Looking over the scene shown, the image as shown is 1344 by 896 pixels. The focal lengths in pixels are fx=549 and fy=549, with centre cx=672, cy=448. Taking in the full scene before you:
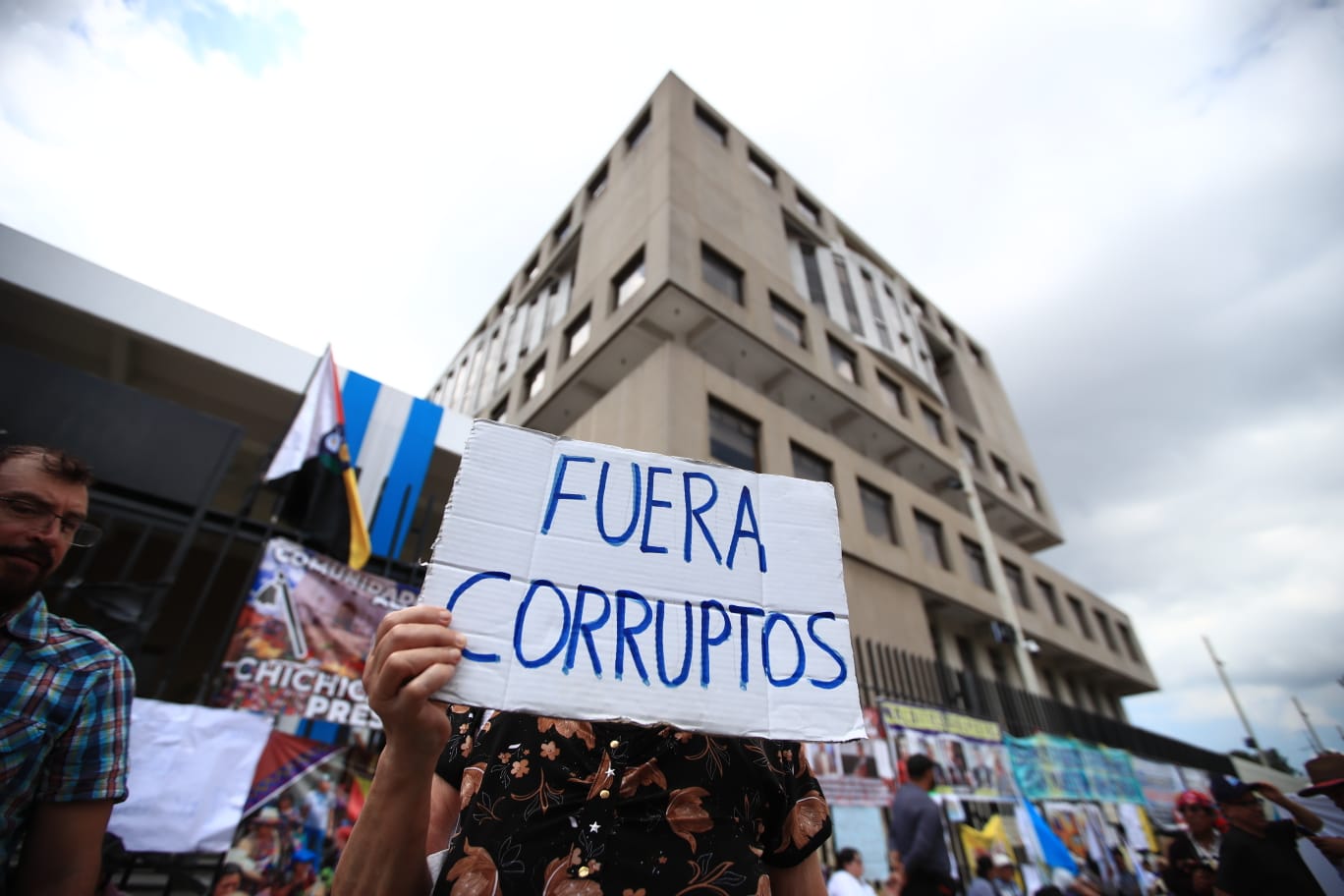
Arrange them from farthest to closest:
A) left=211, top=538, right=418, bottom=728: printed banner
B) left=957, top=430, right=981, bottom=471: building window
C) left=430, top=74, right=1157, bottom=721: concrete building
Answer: left=957, top=430, right=981, bottom=471: building window < left=430, top=74, right=1157, bottom=721: concrete building < left=211, top=538, right=418, bottom=728: printed banner

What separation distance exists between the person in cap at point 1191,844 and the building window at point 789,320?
39.8 ft

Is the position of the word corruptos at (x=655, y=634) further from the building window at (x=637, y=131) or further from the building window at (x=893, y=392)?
the building window at (x=637, y=131)

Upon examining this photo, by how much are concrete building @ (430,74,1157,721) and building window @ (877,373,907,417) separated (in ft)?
0.26

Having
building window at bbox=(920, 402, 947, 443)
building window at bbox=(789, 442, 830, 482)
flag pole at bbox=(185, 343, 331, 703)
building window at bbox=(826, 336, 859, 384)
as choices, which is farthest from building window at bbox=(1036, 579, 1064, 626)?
flag pole at bbox=(185, 343, 331, 703)

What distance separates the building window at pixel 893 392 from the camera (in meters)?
19.2

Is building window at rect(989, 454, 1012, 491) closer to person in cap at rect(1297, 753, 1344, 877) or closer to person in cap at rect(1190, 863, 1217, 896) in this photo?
person in cap at rect(1190, 863, 1217, 896)

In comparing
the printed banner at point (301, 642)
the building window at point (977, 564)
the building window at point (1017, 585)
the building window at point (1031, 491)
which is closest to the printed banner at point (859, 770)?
the printed banner at point (301, 642)

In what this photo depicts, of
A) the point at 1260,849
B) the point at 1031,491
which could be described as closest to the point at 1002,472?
the point at 1031,491

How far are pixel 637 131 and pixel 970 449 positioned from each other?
1891cm

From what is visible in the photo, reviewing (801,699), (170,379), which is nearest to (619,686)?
(801,699)

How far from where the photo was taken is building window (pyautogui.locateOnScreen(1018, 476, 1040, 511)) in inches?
1054

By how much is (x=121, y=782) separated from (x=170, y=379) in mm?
A: 10980

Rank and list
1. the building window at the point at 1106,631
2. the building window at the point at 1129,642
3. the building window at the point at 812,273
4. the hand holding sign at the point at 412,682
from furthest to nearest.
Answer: the building window at the point at 1129,642, the building window at the point at 1106,631, the building window at the point at 812,273, the hand holding sign at the point at 412,682

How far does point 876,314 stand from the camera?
21031 millimetres
